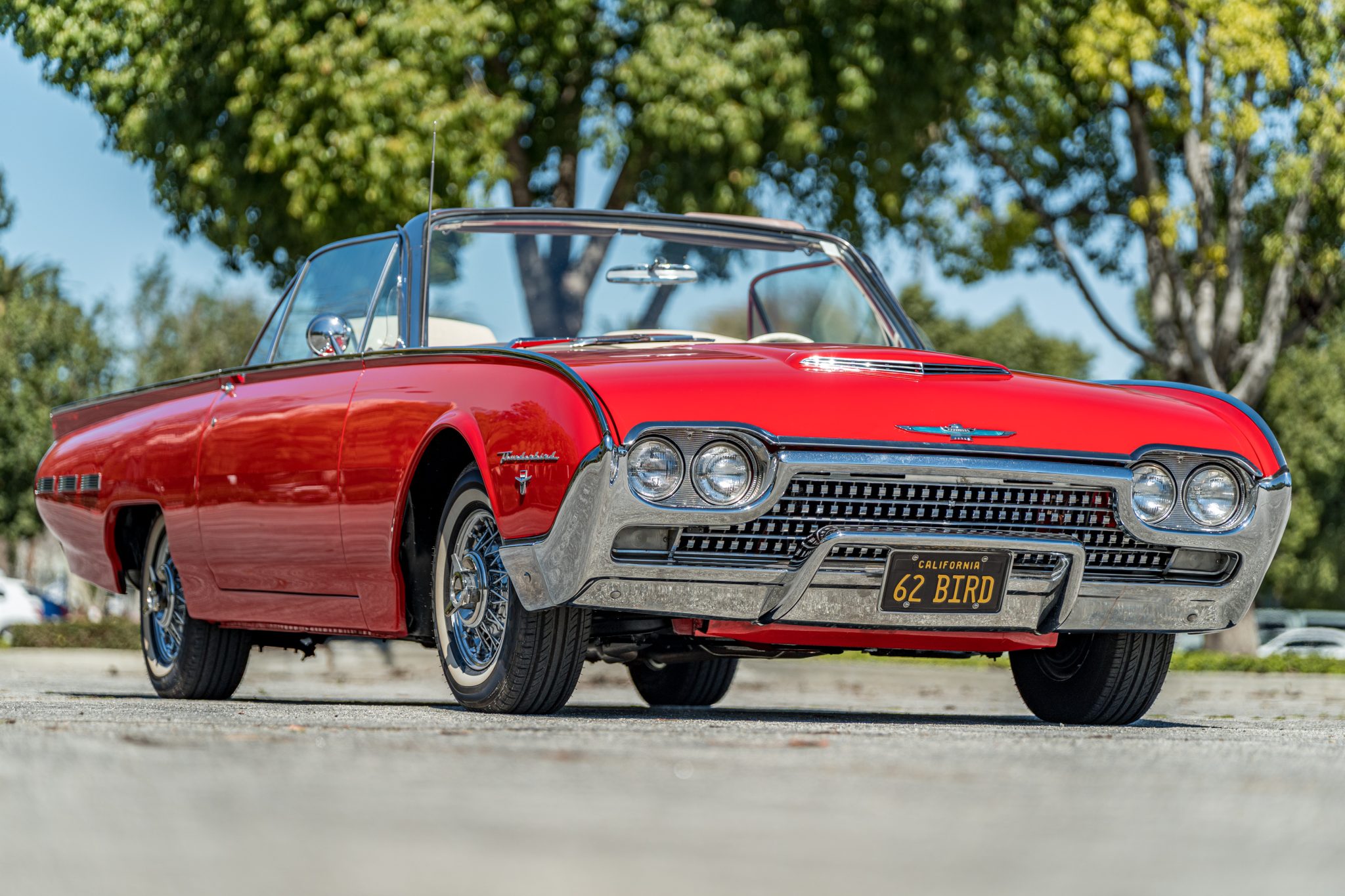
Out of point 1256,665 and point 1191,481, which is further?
point 1256,665

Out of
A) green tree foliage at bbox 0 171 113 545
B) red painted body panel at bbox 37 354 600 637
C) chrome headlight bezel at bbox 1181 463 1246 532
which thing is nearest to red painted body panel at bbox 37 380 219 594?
red painted body panel at bbox 37 354 600 637

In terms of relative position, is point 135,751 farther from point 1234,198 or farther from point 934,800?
point 1234,198

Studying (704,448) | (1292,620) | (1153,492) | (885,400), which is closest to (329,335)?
(704,448)

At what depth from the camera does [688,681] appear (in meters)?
8.50

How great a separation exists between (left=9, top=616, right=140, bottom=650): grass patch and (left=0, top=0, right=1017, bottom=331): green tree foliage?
603 cm

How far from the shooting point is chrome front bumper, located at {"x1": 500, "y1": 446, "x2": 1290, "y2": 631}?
5.21m

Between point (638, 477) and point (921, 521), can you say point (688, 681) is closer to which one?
point (921, 521)

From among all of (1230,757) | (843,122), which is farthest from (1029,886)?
(843,122)

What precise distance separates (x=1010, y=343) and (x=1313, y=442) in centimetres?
1296

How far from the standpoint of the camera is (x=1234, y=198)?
2078 centimetres

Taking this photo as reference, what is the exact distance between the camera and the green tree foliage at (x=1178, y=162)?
19672 millimetres

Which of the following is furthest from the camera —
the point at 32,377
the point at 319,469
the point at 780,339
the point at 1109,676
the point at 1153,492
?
the point at 32,377

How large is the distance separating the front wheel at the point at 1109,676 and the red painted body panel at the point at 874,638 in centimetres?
42

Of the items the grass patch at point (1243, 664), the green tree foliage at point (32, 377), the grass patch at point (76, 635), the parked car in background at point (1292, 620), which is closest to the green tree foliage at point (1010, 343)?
the parked car in background at point (1292, 620)
